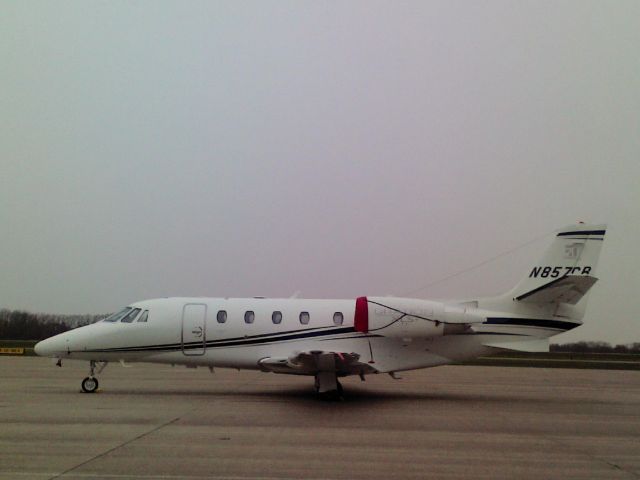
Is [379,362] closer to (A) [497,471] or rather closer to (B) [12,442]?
(A) [497,471]

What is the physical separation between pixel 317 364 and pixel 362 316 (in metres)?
1.71

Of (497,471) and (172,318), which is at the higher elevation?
(172,318)

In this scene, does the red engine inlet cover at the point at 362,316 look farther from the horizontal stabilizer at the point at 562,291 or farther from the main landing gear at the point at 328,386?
the horizontal stabilizer at the point at 562,291

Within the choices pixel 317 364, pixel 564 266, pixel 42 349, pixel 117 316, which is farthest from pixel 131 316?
pixel 564 266

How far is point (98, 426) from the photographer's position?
10172mm

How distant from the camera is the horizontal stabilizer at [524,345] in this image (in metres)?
15.1

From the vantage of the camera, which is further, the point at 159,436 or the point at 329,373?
the point at 329,373

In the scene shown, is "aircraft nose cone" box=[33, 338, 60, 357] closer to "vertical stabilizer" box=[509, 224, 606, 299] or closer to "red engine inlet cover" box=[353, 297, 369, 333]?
"red engine inlet cover" box=[353, 297, 369, 333]

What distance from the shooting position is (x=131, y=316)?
15.5 meters

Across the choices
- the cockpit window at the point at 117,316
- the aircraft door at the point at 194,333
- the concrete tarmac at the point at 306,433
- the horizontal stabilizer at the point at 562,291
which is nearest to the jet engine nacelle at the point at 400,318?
the concrete tarmac at the point at 306,433

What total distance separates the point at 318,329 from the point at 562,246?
732cm

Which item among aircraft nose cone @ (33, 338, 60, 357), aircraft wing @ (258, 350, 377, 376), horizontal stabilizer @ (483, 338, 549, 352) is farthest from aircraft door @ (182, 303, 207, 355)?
horizontal stabilizer @ (483, 338, 549, 352)

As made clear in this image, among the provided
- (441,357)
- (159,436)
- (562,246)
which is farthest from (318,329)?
(562,246)

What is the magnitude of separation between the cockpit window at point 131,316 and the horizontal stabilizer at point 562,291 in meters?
10.8
